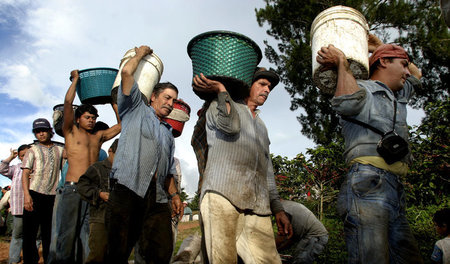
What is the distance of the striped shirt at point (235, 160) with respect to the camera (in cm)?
222

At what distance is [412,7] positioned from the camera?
37.6ft

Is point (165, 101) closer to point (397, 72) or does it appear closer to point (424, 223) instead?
point (397, 72)

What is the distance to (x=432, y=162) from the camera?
207 inches

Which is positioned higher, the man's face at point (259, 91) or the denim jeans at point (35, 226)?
the man's face at point (259, 91)

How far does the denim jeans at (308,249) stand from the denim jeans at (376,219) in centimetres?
154

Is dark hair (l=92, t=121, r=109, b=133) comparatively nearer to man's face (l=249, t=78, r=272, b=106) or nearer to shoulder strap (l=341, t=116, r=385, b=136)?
man's face (l=249, t=78, r=272, b=106)

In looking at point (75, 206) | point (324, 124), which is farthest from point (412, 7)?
point (75, 206)

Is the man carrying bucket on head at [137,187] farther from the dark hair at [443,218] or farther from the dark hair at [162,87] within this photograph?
the dark hair at [443,218]

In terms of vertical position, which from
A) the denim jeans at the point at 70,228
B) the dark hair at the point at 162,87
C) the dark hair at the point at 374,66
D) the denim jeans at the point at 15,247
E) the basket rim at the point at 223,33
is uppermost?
the basket rim at the point at 223,33

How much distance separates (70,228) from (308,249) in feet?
8.64

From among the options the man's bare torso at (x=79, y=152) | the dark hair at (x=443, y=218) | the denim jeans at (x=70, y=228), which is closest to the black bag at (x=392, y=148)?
the dark hair at (x=443, y=218)

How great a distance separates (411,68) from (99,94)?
323cm

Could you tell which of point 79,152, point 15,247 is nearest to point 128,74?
point 79,152

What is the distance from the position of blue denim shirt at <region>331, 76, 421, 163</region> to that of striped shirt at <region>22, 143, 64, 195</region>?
4.05 m
